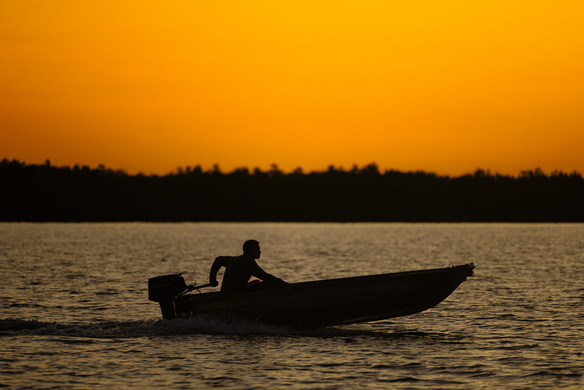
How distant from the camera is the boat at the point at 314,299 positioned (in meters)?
18.1

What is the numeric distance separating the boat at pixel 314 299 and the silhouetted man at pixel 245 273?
9.8 inches

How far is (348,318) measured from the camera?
61.2 feet

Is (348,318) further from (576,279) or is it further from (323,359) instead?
(576,279)

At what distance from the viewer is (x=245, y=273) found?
1809 cm

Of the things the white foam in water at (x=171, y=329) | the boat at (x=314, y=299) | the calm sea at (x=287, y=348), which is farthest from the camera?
the white foam in water at (x=171, y=329)

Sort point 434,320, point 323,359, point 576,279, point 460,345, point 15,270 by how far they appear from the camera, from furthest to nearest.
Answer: point 15,270, point 576,279, point 434,320, point 460,345, point 323,359

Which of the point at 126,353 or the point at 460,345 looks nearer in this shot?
the point at 126,353

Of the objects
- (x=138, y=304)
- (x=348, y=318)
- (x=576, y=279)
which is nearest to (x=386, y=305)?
(x=348, y=318)

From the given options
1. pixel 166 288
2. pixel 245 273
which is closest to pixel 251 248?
pixel 245 273

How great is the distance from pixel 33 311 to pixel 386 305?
11.0m

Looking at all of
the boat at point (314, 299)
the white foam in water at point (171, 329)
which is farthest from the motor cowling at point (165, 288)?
the white foam in water at point (171, 329)

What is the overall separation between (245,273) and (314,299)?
5.75 ft

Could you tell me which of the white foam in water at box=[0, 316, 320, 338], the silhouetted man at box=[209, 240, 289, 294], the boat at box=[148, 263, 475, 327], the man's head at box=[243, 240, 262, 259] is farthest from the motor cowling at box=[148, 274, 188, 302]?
the man's head at box=[243, 240, 262, 259]

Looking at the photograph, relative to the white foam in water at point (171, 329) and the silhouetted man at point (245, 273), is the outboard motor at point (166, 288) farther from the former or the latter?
the silhouetted man at point (245, 273)
